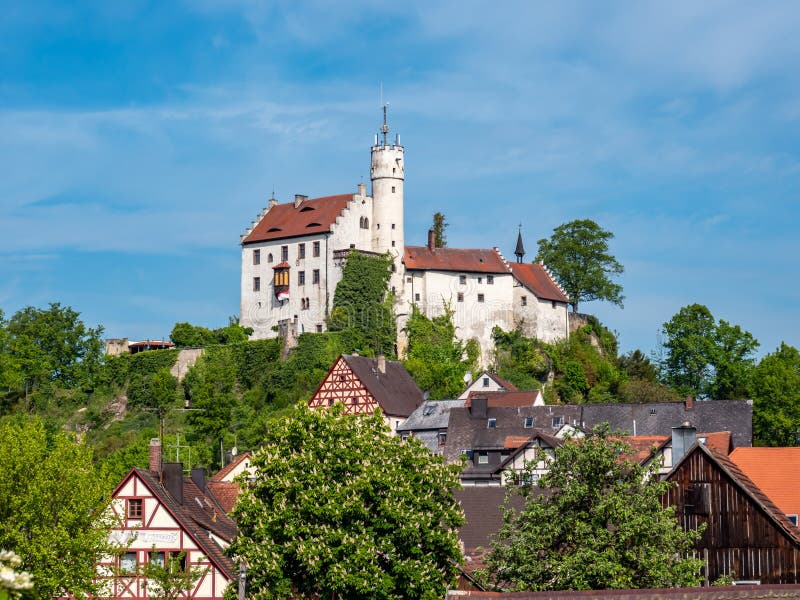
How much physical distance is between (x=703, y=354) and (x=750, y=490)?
2480 inches

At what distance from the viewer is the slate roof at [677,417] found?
219 ft

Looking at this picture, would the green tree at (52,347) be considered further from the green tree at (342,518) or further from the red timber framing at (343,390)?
the green tree at (342,518)

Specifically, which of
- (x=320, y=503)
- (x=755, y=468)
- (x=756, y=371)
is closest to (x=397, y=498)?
(x=320, y=503)

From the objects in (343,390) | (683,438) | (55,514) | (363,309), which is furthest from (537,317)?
(55,514)

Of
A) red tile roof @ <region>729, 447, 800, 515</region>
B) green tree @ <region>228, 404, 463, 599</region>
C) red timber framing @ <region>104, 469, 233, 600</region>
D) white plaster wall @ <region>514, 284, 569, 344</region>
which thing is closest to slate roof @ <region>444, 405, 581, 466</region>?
white plaster wall @ <region>514, 284, 569, 344</region>

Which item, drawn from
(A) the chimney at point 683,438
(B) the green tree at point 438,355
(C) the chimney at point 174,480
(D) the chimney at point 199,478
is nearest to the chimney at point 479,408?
(B) the green tree at point 438,355

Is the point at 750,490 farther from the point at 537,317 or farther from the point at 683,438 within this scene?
the point at 537,317

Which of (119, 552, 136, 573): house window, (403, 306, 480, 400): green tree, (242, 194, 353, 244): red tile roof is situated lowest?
(119, 552, 136, 573): house window

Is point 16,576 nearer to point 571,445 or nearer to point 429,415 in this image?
point 571,445

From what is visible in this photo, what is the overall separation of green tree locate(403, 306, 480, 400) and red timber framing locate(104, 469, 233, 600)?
142ft

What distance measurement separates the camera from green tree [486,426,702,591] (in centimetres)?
2698

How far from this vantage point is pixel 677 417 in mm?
A: 67500

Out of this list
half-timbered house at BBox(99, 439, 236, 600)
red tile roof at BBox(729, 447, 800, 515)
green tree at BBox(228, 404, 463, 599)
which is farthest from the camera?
half-timbered house at BBox(99, 439, 236, 600)

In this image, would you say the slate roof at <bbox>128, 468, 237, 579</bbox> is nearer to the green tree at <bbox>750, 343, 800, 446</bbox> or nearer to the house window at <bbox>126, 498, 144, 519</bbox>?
the house window at <bbox>126, 498, 144, 519</bbox>
